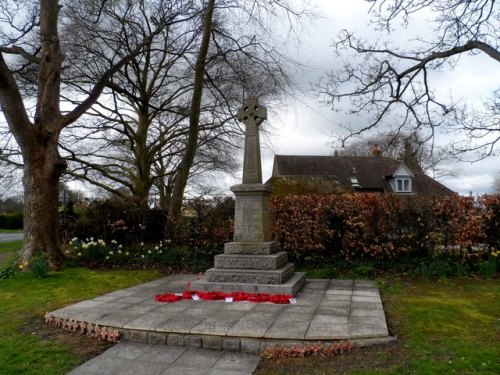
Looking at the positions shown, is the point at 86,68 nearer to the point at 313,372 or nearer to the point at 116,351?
the point at 116,351

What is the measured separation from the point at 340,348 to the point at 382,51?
10.1 metres

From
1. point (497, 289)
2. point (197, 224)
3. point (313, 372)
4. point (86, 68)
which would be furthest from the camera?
point (86, 68)

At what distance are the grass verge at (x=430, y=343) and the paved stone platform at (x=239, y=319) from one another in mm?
279

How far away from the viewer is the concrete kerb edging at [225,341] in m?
4.95

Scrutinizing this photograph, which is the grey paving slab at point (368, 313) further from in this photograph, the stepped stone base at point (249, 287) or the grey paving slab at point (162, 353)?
the grey paving slab at point (162, 353)

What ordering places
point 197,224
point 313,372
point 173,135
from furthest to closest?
1. point 173,135
2. point 197,224
3. point 313,372

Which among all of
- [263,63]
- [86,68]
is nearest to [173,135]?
[86,68]

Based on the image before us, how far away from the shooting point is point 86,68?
1739 centimetres

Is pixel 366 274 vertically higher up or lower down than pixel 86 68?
lower down

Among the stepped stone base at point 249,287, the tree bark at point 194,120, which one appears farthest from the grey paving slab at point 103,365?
the tree bark at point 194,120

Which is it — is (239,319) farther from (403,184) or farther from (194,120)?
(403,184)

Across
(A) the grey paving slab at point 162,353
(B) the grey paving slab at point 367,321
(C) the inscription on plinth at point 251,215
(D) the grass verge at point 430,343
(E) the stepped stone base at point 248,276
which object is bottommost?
(A) the grey paving slab at point 162,353

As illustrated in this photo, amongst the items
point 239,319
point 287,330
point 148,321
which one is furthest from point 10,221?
point 287,330

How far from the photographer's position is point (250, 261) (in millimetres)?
8297
